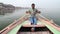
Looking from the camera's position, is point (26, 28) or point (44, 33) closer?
point (44, 33)

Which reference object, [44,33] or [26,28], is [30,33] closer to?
[44,33]

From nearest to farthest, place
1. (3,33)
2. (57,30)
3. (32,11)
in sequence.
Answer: (3,33) → (57,30) → (32,11)

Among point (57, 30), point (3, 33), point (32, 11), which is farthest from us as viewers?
point (32, 11)

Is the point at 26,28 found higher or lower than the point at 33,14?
lower

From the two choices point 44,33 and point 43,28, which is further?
point 43,28

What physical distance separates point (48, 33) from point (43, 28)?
133cm

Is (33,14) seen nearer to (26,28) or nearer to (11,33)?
(26,28)

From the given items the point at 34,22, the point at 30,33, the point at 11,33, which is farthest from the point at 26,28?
the point at 11,33

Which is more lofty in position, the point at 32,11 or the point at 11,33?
the point at 32,11

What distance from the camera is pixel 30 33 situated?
24.7 ft

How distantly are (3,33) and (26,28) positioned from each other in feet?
7.24

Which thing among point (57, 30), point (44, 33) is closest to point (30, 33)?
point (44, 33)

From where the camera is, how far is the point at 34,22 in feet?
28.7

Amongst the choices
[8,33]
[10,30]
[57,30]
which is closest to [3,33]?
[8,33]
